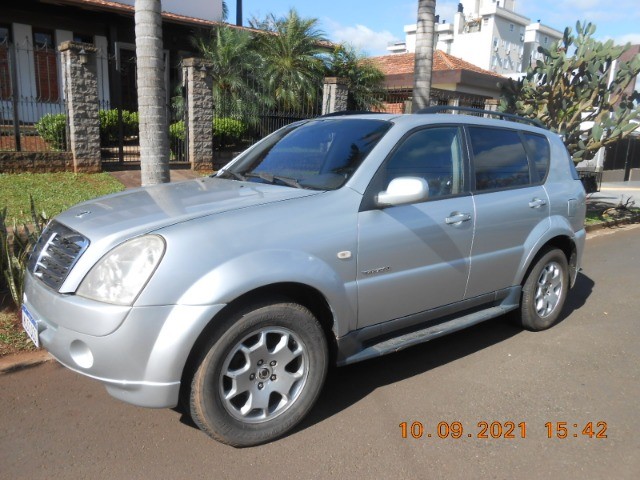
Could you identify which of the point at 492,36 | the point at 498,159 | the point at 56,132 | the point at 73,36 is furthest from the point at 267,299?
the point at 492,36

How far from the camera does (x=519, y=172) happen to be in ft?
14.5

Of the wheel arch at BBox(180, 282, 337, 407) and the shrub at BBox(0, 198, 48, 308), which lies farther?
the shrub at BBox(0, 198, 48, 308)

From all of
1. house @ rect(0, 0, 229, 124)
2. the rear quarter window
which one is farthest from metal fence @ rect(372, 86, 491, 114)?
the rear quarter window

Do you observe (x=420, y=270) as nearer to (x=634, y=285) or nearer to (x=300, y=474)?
(x=300, y=474)

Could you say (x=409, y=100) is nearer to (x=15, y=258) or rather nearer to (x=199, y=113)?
(x=199, y=113)

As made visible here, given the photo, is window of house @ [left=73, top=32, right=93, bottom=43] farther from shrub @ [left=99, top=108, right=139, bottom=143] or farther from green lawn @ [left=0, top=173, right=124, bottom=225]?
green lawn @ [left=0, top=173, right=124, bottom=225]

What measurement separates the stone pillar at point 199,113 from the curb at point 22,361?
7722 mm

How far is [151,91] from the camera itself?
5.79 m

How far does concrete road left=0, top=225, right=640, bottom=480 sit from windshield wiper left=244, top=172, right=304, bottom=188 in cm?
140

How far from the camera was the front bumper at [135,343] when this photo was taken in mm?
2490

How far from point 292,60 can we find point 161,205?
1257 centimetres

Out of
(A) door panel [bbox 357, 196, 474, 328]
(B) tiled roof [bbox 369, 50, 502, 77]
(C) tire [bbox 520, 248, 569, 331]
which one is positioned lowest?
(C) tire [bbox 520, 248, 569, 331]
